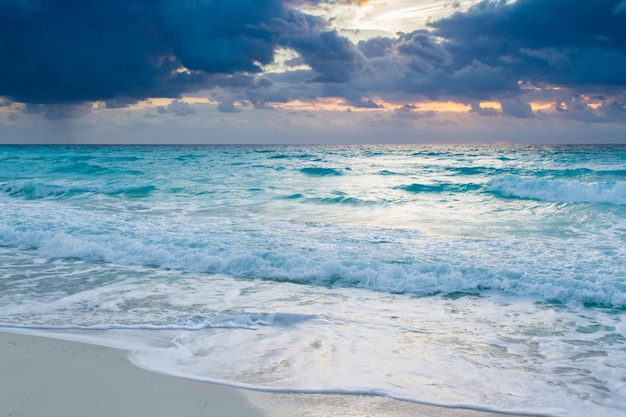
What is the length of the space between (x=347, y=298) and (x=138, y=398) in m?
4.02

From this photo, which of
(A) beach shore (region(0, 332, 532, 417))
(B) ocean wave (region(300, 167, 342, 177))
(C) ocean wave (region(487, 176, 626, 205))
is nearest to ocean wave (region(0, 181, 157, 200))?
(B) ocean wave (region(300, 167, 342, 177))

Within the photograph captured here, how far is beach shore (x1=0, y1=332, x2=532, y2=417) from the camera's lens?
152 inches

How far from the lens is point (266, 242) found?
10906 mm

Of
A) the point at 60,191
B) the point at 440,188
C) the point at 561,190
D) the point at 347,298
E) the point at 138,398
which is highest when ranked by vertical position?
the point at 561,190

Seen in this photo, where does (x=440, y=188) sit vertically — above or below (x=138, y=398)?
above

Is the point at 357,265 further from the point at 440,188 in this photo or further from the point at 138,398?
the point at 440,188

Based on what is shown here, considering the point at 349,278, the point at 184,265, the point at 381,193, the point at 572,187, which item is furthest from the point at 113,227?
the point at 572,187

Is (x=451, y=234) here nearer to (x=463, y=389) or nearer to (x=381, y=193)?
(x=463, y=389)

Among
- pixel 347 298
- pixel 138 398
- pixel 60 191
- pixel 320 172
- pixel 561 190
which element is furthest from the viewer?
pixel 320 172

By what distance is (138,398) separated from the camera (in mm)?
4074

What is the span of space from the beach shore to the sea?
0.20m

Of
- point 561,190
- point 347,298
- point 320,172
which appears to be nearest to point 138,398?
point 347,298

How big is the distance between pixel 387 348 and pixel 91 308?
13.6 feet

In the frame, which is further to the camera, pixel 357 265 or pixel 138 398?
pixel 357 265
